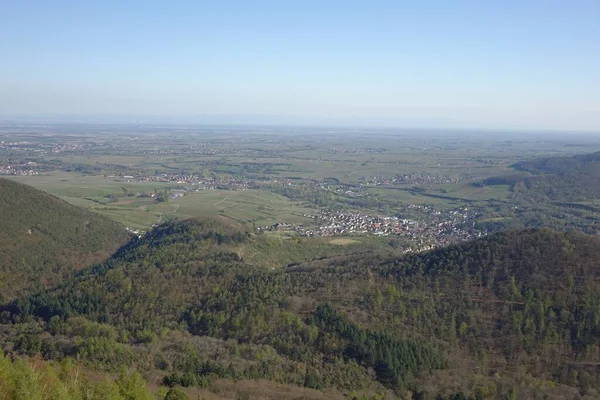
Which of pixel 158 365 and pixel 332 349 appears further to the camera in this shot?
pixel 332 349

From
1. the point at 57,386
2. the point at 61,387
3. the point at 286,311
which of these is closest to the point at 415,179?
the point at 286,311

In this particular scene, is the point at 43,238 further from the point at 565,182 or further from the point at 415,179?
the point at 565,182

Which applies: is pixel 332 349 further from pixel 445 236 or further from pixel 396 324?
pixel 445 236

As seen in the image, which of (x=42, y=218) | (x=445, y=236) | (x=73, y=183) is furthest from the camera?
(x=73, y=183)

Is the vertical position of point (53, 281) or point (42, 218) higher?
point (42, 218)

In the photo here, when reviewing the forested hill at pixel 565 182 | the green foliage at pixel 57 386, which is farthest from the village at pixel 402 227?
the green foliage at pixel 57 386

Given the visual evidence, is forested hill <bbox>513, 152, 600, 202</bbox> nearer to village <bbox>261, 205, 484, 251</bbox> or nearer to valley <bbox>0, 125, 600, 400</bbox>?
village <bbox>261, 205, 484, 251</bbox>

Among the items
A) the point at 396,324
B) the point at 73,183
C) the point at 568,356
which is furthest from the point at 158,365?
the point at 73,183

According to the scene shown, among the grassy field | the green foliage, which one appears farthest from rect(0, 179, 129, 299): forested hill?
the green foliage
